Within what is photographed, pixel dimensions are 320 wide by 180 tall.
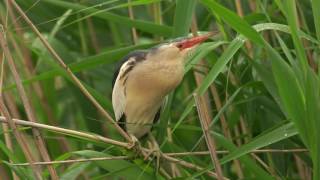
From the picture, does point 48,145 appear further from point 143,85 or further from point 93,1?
point 143,85

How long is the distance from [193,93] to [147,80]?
0.24 m

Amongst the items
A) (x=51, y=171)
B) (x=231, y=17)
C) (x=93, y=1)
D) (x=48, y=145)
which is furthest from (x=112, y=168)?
(x=48, y=145)

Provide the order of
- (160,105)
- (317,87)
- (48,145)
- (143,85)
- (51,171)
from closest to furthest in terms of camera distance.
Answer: (317,87) < (51,171) < (143,85) < (160,105) < (48,145)

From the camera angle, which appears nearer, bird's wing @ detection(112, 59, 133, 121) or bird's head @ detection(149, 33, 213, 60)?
bird's head @ detection(149, 33, 213, 60)

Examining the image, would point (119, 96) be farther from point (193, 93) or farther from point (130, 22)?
point (193, 93)

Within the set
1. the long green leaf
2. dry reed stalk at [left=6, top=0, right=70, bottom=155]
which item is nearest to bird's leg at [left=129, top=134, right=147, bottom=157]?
the long green leaf

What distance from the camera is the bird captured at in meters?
1.58

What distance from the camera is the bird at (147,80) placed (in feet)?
5.18

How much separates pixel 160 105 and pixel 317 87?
0.54 m

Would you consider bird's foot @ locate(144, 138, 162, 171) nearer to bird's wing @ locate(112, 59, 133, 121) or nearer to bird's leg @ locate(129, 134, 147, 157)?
bird's leg @ locate(129, 134, 147, 157)

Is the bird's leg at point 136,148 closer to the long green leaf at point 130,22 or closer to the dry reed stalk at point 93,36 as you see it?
the long green leaf at point 130,22

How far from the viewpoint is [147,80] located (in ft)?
5.40

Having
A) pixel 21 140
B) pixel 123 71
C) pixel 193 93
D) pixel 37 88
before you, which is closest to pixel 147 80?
pixel 123 71

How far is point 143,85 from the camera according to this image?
1666 millimetres
